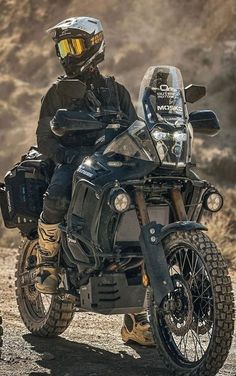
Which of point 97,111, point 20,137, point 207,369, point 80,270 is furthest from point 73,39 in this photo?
point 20,137

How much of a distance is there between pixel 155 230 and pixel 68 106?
1.58 meters

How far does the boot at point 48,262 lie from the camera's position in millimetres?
8141

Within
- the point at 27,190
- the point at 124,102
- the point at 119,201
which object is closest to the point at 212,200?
the point at 119,201

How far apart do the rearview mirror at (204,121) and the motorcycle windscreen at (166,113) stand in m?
0.32

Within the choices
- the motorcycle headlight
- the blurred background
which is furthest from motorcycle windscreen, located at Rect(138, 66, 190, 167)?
the blurred background

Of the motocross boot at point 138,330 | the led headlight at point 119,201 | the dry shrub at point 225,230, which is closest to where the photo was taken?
the led headlight at point 119,201

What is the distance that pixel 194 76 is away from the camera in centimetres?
3031

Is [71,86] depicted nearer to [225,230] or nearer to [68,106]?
[68,106]

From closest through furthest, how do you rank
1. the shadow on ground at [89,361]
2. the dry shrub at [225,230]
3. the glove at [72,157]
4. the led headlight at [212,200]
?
the shadow on ground at [89,361]
the led headlight at [212,200]
the glove at [72,157]
the dry shrub at [225,230]

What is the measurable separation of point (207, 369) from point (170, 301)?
545 millimetres

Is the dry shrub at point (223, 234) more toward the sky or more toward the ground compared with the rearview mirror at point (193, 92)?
more toward the sky

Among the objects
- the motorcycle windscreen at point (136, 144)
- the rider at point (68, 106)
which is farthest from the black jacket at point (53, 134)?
the motorcycle windscreen at point (136, 144)

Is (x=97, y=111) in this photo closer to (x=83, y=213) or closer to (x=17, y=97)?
(x=83, y=213)

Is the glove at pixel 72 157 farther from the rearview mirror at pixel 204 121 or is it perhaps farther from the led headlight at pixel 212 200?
the led headlight at pixel 212 200
